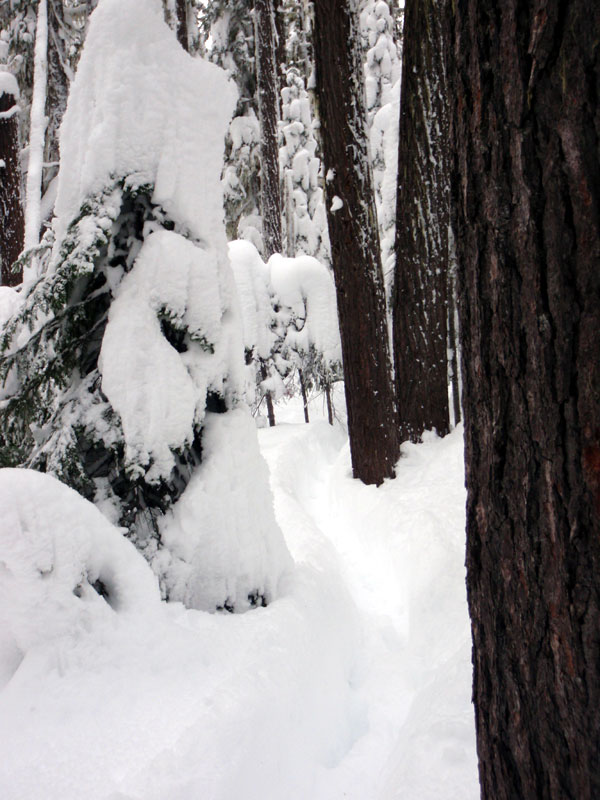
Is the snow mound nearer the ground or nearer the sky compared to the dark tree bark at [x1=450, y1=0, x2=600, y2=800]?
nearer the ground

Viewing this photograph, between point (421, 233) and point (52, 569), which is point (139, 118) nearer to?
point (52, 569)

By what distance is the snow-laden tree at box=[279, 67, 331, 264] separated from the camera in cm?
1593

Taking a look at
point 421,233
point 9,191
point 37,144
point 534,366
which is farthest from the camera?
point 9,191

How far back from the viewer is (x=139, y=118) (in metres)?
2.89

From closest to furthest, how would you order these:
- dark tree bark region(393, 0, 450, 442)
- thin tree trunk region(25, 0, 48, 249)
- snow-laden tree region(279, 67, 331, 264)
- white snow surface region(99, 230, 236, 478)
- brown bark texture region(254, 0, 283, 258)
Result: white snow surface region(99, 230, 236, 478) < dark tree bark region(393, 0, 450, 442) < thin tree trunk region(25, 0, 48, 249) < brown bark texture region(254, 0, 283, 258) < snow-laden tree region(279, 67, 331, 264)

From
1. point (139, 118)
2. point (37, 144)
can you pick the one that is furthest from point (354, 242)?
point (37, 144)

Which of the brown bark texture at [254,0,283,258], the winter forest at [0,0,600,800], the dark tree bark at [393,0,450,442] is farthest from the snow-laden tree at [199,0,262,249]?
the winter forest at [0,0,600,800]

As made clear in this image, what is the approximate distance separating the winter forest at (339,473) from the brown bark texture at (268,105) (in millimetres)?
6586

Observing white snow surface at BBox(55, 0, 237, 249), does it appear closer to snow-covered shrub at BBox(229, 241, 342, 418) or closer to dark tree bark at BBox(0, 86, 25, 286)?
snow-covered shrub at BBox(229, 241, 342, 418)

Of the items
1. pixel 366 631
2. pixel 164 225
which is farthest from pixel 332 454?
pixel 164 225

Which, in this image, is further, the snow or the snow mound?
the snow

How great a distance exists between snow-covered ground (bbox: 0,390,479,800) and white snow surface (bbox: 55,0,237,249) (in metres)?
1.80

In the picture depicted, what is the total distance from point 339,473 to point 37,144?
283 inches

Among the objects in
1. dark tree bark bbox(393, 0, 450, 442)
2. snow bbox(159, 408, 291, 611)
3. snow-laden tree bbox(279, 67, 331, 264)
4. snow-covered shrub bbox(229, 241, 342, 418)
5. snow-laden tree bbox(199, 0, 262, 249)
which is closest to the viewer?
snow bbox(159, 408, 291, 611)
